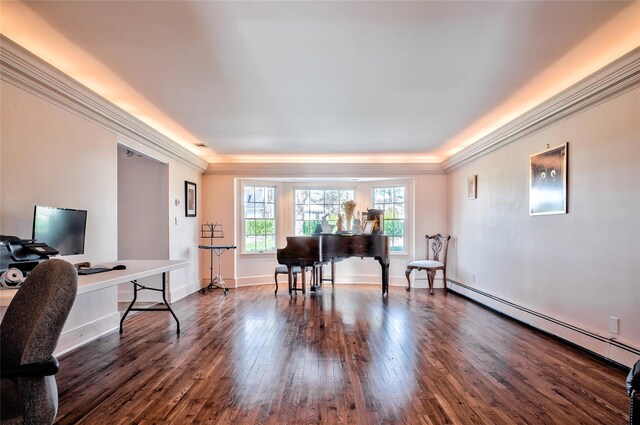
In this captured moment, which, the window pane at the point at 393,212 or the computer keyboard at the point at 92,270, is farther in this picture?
the window pane at the point at 393,212

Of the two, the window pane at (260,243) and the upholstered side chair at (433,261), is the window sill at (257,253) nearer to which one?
the window pane at (260,243)

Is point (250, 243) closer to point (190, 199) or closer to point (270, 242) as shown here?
point (270, 242)

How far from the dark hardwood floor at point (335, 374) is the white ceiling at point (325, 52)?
2.45 m

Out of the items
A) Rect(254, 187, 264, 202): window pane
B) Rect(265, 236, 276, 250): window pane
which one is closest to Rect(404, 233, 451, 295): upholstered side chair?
Rect(265, 236, 276, 250): window pane

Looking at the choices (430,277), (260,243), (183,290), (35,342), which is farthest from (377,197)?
(35,342)

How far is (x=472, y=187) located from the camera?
543 cm

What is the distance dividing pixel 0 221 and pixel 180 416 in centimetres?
190

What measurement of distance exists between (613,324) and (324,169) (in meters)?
4.71

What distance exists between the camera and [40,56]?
2.69 m

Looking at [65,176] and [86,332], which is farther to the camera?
[86,332]

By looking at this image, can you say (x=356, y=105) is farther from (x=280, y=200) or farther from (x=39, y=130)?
(x=280, y=200)

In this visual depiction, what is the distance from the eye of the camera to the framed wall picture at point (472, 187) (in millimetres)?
5328

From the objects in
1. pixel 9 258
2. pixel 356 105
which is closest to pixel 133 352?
pixel 9 258

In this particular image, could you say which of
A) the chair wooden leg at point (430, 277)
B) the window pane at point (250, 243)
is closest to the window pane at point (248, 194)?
the window pane at point (250, 243)
